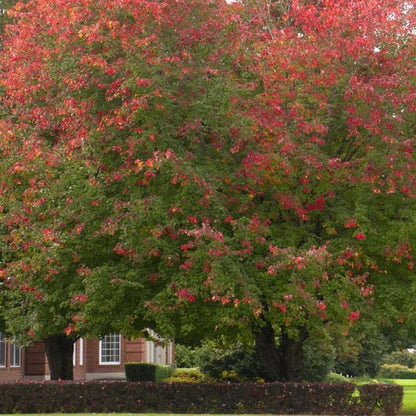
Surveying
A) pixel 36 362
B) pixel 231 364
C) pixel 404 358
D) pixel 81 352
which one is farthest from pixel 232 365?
pixel 404 358

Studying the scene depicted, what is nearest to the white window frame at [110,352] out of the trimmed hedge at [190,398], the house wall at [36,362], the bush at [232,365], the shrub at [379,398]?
the house wall at [36,362]

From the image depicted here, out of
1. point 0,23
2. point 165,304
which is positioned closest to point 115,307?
point 165,304

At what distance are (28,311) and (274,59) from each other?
30.1 feet

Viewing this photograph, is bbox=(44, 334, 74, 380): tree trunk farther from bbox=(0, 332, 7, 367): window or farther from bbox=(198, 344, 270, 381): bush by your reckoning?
bbox=(0, 332, 7, 367): window

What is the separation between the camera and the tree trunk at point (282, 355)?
20.1 meters

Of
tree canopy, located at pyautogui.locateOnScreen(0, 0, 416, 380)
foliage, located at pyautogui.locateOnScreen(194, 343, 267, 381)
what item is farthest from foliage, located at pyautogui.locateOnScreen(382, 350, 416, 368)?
tree canopy, located at pyautogui.locateOnScreen(0, 0, 416, 380)

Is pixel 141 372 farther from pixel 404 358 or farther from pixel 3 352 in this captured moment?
pixel 404 358

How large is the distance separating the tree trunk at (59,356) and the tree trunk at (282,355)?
22.4 ft

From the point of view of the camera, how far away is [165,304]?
1570cm

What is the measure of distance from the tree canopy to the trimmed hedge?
65.9 inches

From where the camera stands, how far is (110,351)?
42.1 meters

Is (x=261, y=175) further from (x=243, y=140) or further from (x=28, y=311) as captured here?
(x=28, y=311)

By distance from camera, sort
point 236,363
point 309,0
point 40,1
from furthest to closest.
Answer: point 236,363 → point 309,0 → point 40,1

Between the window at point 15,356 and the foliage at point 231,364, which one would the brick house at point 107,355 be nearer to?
the window at point 15,356
